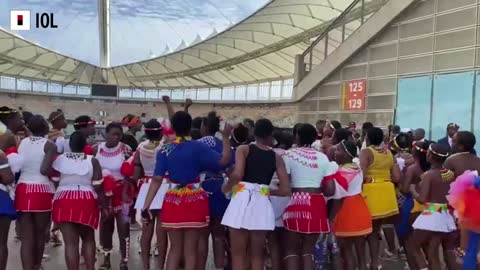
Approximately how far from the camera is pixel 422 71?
14.8 meters

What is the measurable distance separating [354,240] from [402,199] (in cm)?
111

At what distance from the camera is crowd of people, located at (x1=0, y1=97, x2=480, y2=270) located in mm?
4816

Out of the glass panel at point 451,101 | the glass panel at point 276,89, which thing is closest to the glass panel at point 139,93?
the glass panel at point 276,89

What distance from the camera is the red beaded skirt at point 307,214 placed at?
5059 mm

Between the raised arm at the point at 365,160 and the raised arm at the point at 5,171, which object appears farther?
the raised arm at the point at 365,160

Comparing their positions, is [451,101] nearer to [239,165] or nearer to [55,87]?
[239,165]

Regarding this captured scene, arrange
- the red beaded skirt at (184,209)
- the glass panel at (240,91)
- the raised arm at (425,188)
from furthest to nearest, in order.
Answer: the glass panel at (240,91)
the raised arm at (425,188)
the red beaded skirt at (184,209)

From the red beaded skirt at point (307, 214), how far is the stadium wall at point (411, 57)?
9655 mm

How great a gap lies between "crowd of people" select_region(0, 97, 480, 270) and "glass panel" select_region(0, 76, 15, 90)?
108ft

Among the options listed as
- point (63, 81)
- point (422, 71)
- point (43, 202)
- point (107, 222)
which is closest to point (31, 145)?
point (43, 202)

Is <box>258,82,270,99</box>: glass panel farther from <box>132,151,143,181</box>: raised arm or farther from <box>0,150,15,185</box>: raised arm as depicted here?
<box>0,150,15,185</box>: raised arm

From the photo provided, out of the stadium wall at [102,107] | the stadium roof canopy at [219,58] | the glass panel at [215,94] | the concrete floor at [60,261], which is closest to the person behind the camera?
the concrete floor at [60,261]

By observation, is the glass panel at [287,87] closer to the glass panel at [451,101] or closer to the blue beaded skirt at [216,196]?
the glass panel at [451,101]

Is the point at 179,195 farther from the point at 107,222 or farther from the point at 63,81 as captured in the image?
the point at 63,81
